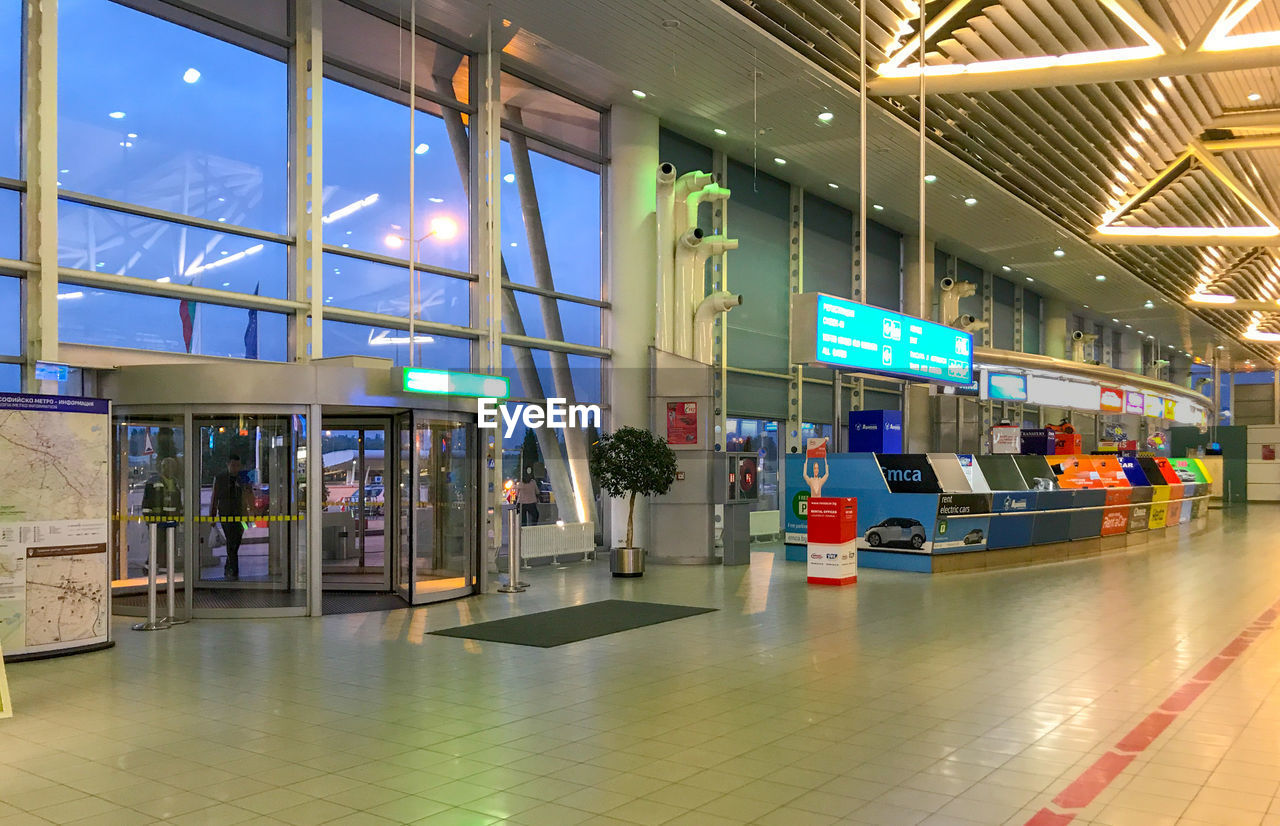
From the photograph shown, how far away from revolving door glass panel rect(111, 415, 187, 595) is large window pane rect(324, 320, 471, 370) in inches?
107

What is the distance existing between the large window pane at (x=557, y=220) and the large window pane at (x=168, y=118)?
368cm

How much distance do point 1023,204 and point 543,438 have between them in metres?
10.4

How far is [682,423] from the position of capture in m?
15.5

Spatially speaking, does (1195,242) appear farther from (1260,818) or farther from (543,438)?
(1260,818)

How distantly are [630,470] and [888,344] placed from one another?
3.89m

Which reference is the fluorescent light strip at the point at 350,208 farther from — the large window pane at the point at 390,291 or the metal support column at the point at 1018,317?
the metal support column at the point at 1018,317

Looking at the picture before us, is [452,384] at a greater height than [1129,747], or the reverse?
[452,384]

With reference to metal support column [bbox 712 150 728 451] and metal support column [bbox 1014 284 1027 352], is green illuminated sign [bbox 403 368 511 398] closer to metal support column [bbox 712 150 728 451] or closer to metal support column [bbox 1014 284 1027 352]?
metal support column [bbox 712 150 728 451]

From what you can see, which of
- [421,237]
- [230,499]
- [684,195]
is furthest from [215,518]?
[684,195]

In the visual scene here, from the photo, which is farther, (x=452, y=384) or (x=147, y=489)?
(x=452, y=384)

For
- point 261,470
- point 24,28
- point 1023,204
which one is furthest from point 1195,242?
point 24,28

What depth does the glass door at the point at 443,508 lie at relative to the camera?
36.3 feet

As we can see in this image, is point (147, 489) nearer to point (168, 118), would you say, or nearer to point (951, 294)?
point (168, 118)

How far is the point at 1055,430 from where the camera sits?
66.4 feet
